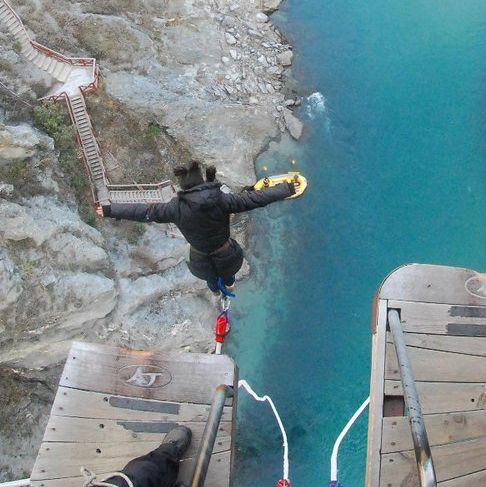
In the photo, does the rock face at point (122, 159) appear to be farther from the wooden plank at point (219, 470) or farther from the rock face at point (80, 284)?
the wooden plank at point (219, 470)

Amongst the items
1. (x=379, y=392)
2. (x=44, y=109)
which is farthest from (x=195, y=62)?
(x=379, y=392)

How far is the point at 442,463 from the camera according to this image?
5816 millimetres

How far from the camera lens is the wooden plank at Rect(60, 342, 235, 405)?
6.21 metres

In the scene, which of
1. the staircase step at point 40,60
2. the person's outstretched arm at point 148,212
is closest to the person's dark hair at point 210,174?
the person's outstretched arm at point 148,212

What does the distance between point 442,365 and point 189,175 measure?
3.47 m

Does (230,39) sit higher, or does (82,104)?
(230,39)

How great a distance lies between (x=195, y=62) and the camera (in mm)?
16141

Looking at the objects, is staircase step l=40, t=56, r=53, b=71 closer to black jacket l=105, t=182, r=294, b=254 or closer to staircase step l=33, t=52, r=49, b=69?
staircase step l=33, t=52, r=49, b=69

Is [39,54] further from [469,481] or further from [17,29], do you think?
[469,481]

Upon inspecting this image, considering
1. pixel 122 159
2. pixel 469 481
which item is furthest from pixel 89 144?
pixel 469 481

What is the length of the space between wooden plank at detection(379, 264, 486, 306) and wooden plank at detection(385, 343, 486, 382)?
1.93 feet

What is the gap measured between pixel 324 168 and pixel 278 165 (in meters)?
1.31

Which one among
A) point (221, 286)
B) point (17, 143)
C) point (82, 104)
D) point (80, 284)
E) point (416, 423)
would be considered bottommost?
point (416, 423)

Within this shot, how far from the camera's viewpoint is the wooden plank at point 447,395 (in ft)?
19.9
